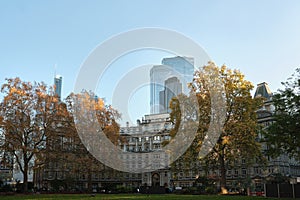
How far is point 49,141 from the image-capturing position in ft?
151

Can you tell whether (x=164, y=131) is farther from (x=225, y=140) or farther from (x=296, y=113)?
(x=296, y=113)

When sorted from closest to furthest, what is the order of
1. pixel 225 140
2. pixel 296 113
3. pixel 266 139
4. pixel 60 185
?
pixel 296 113, pixel 266 139, pixel 225 140, pixel 60 185

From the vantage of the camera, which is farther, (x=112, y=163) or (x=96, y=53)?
(x=112, y=163)

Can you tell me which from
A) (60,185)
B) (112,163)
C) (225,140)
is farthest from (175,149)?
(60,185)

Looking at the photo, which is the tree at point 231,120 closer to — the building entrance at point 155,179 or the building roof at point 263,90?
the building roof at point 263,90

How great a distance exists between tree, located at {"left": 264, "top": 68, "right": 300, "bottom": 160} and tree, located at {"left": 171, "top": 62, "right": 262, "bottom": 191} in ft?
30.0

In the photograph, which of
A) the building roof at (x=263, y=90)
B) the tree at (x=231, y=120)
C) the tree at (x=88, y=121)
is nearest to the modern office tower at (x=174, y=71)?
the tree at (x=231, y=120)

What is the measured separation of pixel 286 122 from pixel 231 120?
13379 millimetres

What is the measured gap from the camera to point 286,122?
24.5 meters

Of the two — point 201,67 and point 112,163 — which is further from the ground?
point 201,67

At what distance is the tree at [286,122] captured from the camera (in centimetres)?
2438

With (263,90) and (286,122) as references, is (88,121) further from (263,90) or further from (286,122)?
(263,90)

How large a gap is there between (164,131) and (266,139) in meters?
57.2

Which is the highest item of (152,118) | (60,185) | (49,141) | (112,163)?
(152,118)
